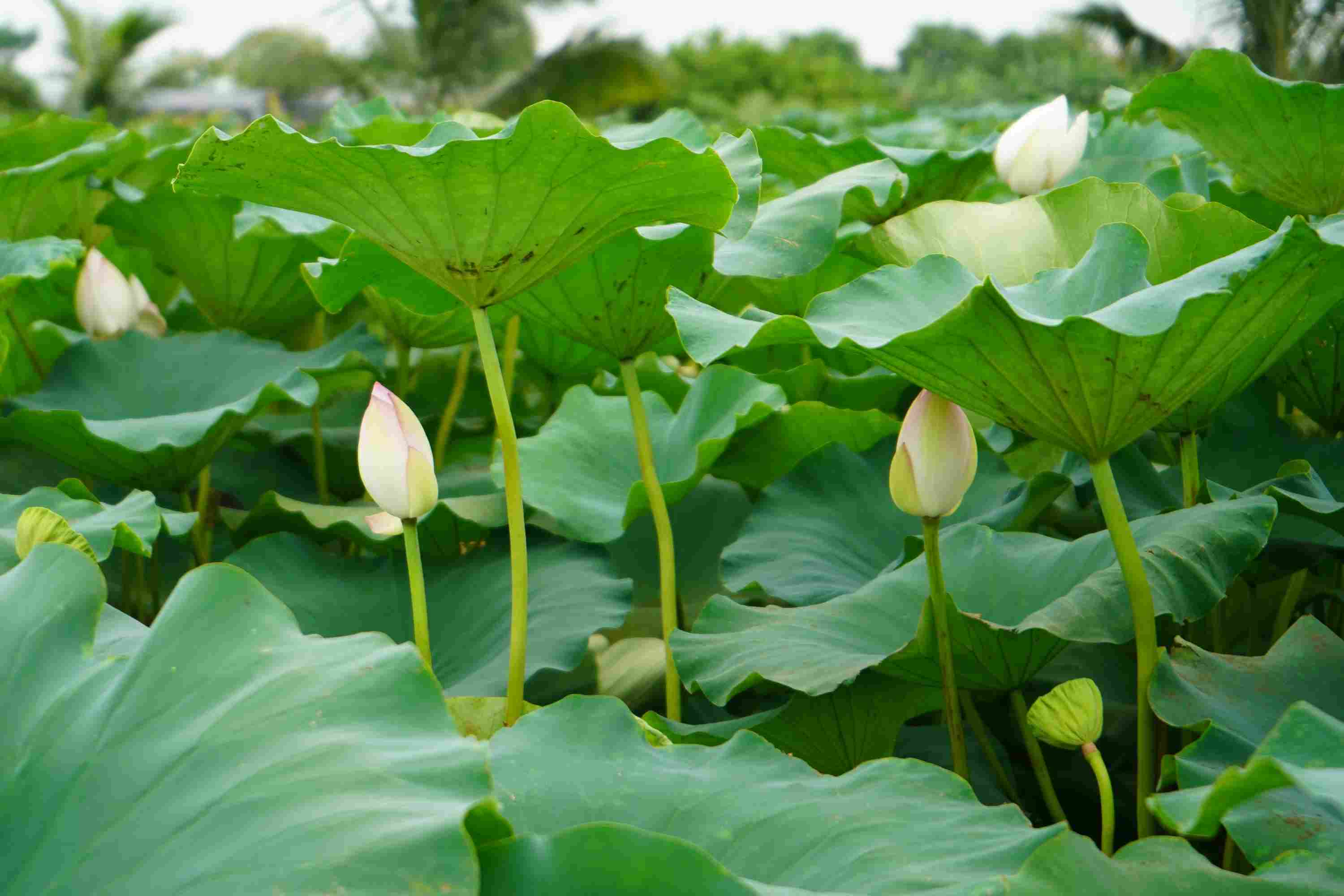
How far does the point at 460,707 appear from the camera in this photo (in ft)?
3.00

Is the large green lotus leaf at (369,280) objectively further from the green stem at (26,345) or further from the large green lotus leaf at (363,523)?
the green stem at (26,345)

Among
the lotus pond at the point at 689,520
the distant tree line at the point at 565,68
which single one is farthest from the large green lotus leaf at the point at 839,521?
the distant tree line at the point at 565,68

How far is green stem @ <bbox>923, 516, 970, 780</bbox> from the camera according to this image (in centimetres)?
82

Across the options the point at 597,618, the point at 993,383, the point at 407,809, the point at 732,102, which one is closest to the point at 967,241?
the point at 993,383

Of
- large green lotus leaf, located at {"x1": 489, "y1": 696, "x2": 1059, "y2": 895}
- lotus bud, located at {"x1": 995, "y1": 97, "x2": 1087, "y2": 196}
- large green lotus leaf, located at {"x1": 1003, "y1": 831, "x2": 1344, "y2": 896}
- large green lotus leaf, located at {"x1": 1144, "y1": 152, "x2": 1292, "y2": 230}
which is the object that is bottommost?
large green lotus leaf, located at {"x1": 489, "y1": 696, "x2": 1059, "y2": 895}

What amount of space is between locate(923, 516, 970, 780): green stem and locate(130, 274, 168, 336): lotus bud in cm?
116

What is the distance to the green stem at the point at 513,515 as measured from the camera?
2.77 ft

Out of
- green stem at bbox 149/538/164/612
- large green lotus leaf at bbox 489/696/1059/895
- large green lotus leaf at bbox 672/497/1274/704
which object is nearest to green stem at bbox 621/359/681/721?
large green lotus leaf at bbox 672/497/1274/704

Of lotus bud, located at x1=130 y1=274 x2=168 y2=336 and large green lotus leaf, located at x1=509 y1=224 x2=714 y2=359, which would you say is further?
lotus bud, located at x1=130 y1=274 x2=168 y2=336

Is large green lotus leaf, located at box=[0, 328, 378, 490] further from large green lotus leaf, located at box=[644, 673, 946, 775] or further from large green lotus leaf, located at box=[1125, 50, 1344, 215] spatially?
large green lotus leaf, located at box=[1125, 50, 1344, 215]

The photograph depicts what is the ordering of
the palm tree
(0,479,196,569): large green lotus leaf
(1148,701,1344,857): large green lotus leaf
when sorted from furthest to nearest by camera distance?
the palm tree < (0,479,196,569): large green lotus leaf < (1148,701,1344,857): large green lotus leaf

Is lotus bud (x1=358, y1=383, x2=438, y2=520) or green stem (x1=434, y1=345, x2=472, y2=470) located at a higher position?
lotus bud (x1=358, y1=383, x2=438, y2=520)

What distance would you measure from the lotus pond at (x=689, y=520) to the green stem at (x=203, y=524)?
0.9 inches

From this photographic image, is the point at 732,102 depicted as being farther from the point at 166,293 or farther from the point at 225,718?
the point at 225,718
